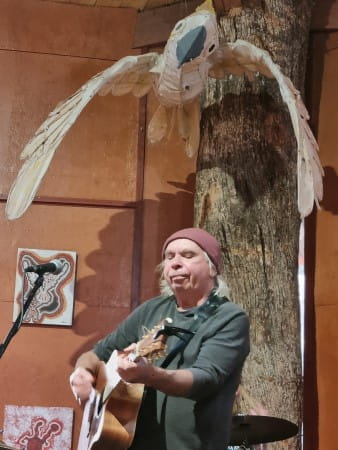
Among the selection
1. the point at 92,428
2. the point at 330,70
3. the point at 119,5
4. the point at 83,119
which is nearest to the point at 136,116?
the point at 83,119

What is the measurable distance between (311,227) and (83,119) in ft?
4.31

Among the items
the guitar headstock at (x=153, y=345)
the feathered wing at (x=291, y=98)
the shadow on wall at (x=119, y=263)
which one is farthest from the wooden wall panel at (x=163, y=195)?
the guitar headstock at (x=153, y=345)

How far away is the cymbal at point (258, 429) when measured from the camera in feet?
8.97

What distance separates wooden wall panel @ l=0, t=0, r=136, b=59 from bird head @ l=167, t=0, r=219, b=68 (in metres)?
0.93

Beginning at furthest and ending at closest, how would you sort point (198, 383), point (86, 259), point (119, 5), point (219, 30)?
1. point (119, 5)
2. point (86, 259)
3. point (219, 30)
4. point (198, 383)

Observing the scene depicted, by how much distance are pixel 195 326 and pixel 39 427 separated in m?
1.94

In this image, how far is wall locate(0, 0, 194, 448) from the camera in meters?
3.82

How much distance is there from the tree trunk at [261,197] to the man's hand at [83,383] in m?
1.31

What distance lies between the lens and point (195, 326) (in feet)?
6.68

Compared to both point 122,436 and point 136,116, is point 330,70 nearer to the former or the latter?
point 136,116

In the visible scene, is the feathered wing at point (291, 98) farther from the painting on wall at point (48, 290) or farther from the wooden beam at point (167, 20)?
the painting on wall at point (48, 290)

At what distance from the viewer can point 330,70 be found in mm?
4141

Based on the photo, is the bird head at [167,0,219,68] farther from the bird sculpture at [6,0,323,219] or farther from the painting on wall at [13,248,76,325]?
the painting on wall at [13,248,76,325]

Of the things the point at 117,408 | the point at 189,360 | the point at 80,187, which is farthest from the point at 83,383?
the point at 80,187
